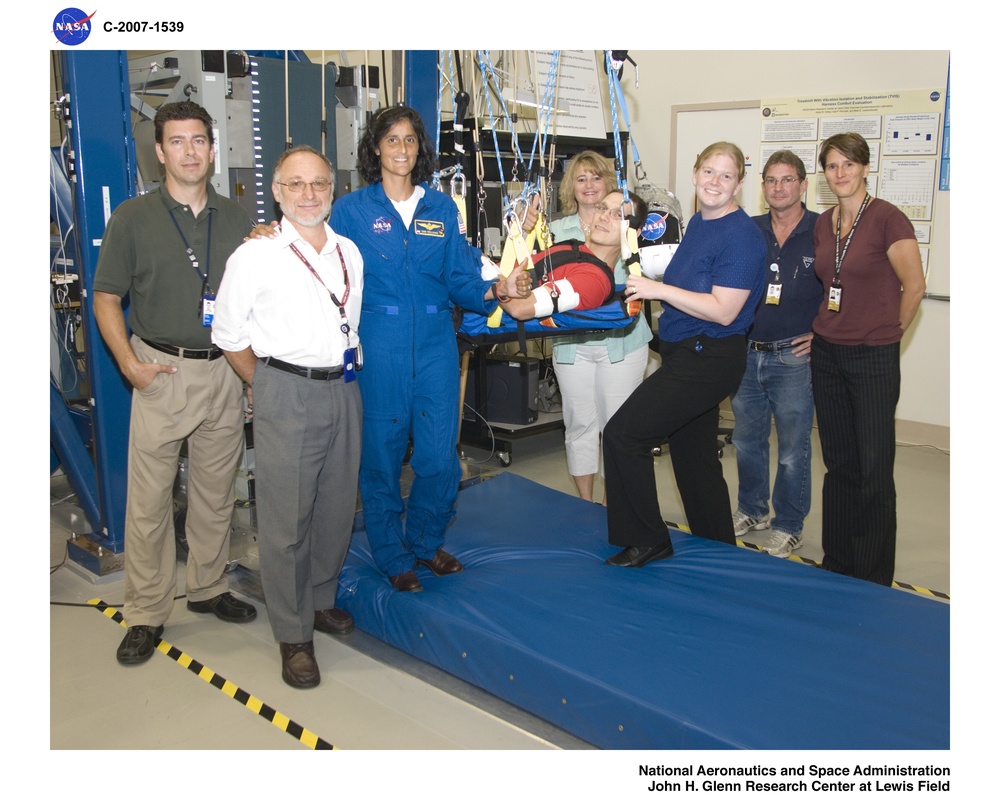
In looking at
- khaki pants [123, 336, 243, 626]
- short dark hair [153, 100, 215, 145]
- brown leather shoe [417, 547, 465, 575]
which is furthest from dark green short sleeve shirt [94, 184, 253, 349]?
brown leather shoe [417, 547, 465, 575]

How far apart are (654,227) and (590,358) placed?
0.73 metres

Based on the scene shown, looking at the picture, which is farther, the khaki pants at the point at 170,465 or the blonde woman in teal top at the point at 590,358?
the blonde woman in teal top at the point at 590,358

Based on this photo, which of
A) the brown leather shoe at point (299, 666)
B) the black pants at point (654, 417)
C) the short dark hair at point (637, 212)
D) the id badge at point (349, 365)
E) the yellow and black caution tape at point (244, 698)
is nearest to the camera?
the yellow and black caution tape at point (244, 698)

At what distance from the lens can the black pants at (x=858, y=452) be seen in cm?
333

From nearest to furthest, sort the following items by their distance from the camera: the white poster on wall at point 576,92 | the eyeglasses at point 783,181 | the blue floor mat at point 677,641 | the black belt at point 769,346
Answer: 1. the blue floor mat at point 677,641
2. the eyeglasses at point 783,181
3. the black belt at point 769,346
4. the white poster on wall at point 576,92

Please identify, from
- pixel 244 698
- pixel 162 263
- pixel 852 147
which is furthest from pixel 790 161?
pixel 244 698

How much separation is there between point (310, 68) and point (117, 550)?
239cm

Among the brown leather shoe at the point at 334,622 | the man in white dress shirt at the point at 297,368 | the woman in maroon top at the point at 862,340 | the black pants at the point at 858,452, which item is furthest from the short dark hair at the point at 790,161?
the brown leather shoe at the point at 334,622

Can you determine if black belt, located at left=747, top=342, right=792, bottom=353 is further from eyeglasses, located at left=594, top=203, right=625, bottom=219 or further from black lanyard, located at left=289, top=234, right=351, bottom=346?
black lanyard, located at left=289, top=234, right=351, bottom=346

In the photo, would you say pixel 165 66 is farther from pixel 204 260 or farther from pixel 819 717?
pixel 819 717

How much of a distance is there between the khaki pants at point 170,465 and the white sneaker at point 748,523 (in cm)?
250

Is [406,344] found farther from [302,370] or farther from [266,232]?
[266,232]

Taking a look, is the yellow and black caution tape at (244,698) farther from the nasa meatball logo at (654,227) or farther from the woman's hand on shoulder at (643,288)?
the nasa meatball logo at (654,227)
